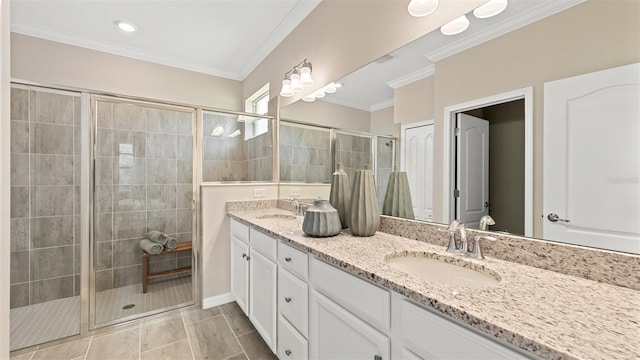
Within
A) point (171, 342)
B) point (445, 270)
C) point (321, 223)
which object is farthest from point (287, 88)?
point (171, 342)

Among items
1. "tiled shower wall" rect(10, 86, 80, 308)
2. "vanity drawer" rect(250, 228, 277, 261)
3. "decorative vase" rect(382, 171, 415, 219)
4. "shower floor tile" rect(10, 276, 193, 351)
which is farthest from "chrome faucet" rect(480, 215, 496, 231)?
"tiled shower wall" rect(10, 86, 80, 308)

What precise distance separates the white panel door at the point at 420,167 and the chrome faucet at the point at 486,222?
24 cm

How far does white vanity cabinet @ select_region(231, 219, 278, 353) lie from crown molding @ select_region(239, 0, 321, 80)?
1.83 m

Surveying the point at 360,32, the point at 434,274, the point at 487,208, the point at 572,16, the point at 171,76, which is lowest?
the point at 434,274

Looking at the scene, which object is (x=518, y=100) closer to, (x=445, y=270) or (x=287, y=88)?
(x=445, y=270)

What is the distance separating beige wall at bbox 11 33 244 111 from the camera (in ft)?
7.88

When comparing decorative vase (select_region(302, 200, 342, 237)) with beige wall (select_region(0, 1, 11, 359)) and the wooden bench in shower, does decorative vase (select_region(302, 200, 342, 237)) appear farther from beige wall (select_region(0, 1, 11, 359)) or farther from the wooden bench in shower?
the wooden bench in shower

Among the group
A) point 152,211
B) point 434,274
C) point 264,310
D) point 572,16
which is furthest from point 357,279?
point 152,211

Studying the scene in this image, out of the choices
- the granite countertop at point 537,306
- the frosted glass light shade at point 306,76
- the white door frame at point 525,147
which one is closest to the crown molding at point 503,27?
the white door frame at point 525,147

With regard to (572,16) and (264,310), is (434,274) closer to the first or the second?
(572,16)

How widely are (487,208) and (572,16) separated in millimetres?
699

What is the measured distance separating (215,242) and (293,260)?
1.33m

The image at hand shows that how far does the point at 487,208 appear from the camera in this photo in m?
1.09

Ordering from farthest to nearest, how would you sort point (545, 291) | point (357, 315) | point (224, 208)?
point (224, 208), point (357, 315), point (545, 291)
